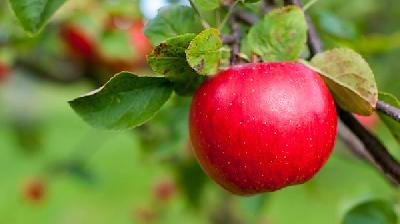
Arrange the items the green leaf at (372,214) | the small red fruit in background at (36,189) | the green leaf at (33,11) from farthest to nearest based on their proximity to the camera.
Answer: the small red fruit in background at (36,189) → the green leaf at (372,214) → the green leaf at (33,11)

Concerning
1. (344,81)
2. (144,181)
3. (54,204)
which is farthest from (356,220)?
(144,181)

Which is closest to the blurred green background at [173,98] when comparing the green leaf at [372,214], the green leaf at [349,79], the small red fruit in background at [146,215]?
the small red fruit in background at [146,215]

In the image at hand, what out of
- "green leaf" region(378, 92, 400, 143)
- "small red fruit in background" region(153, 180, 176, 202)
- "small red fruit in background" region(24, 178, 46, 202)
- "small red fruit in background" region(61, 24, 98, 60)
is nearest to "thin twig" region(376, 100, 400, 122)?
"green leaf" region(378, 92, 400, 143)

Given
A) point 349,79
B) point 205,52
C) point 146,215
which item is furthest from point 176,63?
point 146,215

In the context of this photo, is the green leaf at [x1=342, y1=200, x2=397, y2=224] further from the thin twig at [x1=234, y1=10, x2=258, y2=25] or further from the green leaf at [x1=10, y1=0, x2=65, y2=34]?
the green leaf at [x1=10, y1=0, x2=65, y2=34]

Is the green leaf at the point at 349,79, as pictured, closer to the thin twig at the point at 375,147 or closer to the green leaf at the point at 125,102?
the thin twig at the point at 375,147

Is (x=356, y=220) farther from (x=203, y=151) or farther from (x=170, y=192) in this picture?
(x=170, y=192)
